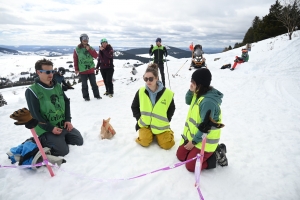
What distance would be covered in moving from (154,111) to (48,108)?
2.09 metres

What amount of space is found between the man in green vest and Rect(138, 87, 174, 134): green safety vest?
5.29 feet

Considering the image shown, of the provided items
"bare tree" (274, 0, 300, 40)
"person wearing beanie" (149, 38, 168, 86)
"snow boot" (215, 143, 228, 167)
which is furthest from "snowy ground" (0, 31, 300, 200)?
"bare tree" (274, 0, 300, 40)

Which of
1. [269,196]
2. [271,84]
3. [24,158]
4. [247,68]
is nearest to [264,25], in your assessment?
[247,68]

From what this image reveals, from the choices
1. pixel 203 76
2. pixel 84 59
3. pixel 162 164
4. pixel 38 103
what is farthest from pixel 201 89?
pixel 84 59

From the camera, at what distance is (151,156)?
11.3ft

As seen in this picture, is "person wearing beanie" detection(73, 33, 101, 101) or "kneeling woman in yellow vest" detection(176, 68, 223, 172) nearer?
"kneeling woman in yellow vest" detection(176, 68, 223, 172)

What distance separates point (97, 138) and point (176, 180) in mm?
2101

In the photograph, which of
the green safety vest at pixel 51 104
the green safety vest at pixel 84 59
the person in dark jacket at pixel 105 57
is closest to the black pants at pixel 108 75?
the person in dark jacket at pixel 105 57

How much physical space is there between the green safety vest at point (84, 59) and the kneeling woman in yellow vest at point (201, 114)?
15.8 feet

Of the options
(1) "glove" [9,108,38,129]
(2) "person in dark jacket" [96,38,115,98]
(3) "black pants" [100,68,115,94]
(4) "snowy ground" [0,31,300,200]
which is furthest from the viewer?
(3) "black pants" [100,68,115,94]

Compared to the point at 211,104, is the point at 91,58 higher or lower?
higher

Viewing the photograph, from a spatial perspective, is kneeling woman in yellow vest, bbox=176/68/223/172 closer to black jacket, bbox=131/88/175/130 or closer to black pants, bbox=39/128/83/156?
black jacket, bbox=131/88/175/130

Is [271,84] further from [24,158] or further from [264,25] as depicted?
[264,25]

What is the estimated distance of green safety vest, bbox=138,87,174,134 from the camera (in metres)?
3.61
